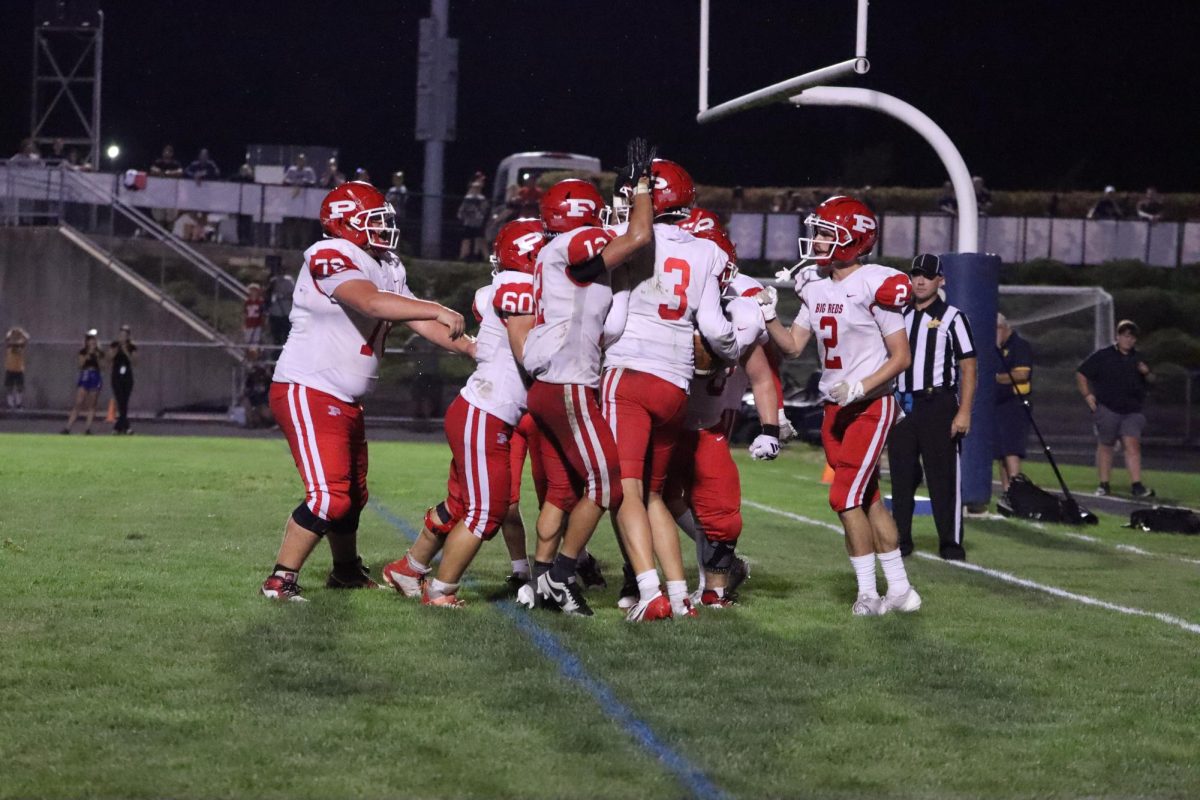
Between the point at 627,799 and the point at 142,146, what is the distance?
44.3 metres

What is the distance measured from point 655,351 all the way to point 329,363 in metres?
1.41

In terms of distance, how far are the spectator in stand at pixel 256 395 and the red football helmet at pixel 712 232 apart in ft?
62.5

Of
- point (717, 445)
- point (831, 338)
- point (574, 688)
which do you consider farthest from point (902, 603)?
point (574, 688)

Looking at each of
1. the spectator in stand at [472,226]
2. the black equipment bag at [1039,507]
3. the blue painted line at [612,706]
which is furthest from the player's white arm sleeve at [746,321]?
the spectator in stand at [472,226]

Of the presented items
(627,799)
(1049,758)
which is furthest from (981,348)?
(627,799)

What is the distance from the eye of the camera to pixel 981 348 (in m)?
12.9

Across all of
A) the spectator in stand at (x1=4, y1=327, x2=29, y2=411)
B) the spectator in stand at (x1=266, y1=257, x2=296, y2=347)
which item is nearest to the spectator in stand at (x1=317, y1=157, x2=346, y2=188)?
the spectator in stand at (x1=266, y1=257, x2=296, y2=347)

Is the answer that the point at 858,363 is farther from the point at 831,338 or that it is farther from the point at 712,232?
the point at 712,232

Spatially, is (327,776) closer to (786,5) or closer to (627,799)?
(627,799)

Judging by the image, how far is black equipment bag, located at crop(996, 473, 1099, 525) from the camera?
12.6m

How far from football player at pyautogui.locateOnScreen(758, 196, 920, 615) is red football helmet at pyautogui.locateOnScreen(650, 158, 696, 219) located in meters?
0.74

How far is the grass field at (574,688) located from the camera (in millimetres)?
4086

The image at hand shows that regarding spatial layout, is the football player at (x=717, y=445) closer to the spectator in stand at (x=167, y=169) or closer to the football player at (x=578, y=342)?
the football player at (x=578, y=342)

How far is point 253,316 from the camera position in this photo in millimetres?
26781
